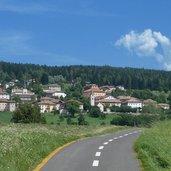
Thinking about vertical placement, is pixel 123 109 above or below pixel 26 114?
above

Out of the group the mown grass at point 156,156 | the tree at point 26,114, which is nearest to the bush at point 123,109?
the tree at point 26,114

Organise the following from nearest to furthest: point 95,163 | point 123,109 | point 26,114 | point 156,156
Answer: point 95,163, point 156,156, point 26,114, point 123,109

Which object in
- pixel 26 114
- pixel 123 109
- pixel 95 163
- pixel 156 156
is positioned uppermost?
pixel 123 109

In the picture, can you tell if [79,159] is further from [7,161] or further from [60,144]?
[60,144]

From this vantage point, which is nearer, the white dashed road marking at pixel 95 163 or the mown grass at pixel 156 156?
the mown grass at pixel 156 156

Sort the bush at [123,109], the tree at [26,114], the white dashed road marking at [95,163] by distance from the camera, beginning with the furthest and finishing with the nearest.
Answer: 1. the bush at [123,109]
2. the tree at [26,114]
3. the white dashed road marking at [95,163]

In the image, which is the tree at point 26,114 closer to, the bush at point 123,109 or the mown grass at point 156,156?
the mown grass at point 156,156

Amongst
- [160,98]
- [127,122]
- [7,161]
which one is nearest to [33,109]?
[127,122]

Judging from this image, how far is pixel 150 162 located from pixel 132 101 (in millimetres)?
146114

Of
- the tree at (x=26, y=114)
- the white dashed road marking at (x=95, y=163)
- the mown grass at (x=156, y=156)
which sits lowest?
the white dashed road marking at (x=95, y=163)

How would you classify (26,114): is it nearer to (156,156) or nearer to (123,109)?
(156,156)

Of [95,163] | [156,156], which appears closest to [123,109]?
[156,156]

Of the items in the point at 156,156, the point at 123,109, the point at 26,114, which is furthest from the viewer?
the point at 123,109

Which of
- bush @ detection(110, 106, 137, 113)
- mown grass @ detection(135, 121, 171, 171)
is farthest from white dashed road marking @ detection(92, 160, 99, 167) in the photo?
bush @ detection(110, 106, 137, 113)
